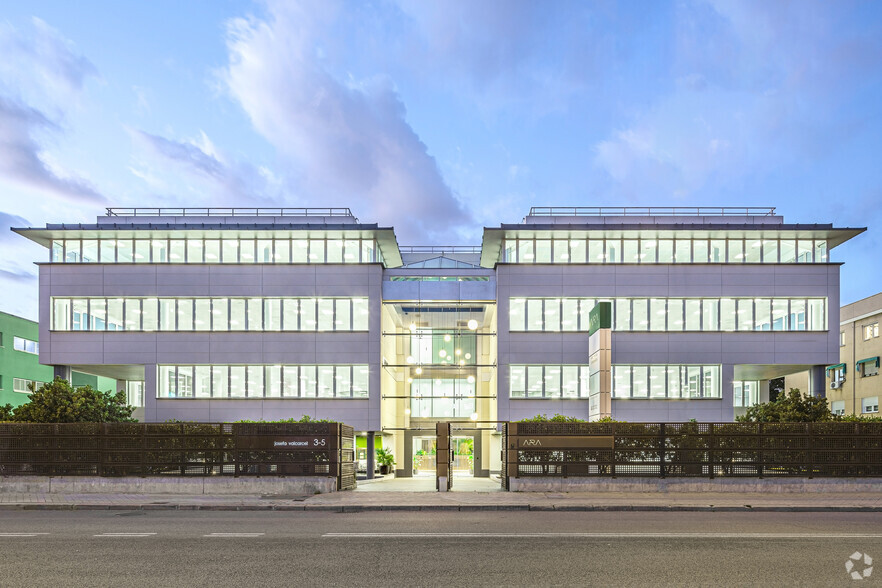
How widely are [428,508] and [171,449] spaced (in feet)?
30.2

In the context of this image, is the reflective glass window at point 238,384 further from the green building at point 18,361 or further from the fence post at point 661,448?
the green building at point 18,361

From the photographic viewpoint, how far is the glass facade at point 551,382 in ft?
131

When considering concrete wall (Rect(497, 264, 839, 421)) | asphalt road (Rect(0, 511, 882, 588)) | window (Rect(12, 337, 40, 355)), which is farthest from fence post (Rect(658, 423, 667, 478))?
window (Rect(12, 337, 40, 355))

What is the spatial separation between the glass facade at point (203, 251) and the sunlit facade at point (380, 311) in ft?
0.27

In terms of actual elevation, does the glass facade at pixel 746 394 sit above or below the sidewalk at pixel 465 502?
above

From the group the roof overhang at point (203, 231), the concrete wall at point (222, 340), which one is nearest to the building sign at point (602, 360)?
the concrete wall at point (222, 340)

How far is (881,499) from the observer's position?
20.6 meters

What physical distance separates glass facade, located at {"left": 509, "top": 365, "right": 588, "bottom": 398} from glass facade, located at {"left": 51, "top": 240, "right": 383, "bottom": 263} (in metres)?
11.0

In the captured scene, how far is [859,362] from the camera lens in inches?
2311

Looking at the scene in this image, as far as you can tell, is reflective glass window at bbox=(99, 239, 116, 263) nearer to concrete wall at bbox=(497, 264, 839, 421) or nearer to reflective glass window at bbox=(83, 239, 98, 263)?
reflective glass window at bbox=(83, 239, 98, 263)

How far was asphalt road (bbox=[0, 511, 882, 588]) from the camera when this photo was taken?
9.47 meters

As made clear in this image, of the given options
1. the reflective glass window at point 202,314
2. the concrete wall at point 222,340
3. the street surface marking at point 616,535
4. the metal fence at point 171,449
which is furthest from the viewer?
the reflective glass window at point 202,314

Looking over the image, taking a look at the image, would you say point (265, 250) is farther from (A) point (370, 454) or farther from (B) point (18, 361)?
(B) point (18, 361)

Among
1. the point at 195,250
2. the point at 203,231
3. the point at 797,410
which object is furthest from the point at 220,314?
the point at 797,410
